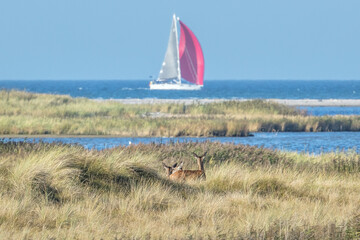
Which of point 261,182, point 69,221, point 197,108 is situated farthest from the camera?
point 197,108

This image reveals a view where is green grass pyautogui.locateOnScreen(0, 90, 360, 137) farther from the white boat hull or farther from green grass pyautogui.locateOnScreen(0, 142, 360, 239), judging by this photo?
the white boat hull

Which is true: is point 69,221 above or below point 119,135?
above

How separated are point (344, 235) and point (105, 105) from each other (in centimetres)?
3563

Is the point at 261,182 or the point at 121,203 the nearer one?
the point at 121,203

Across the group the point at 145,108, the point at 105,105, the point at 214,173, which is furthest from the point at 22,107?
the point at 214,173

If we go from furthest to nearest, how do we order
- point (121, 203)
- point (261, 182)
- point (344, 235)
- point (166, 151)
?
point (166, 151) < point (261, 182) < point (121, 203) < point (344, 235)

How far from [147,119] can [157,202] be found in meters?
25.4

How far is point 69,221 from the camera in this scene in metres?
8.72

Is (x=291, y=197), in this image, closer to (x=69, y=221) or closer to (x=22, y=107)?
(x=69, y=221)
